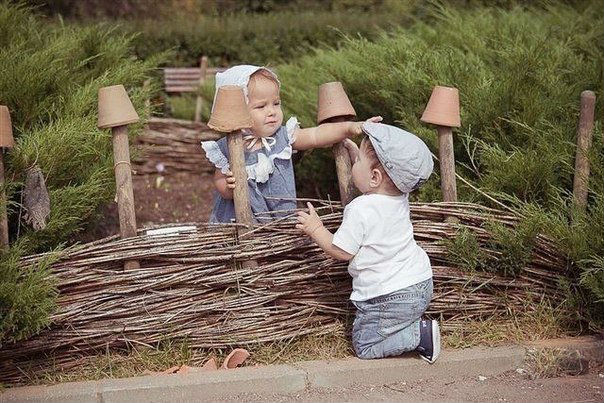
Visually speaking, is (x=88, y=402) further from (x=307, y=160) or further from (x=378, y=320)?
(x=307, y=160)

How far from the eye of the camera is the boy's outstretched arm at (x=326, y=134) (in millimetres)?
4039

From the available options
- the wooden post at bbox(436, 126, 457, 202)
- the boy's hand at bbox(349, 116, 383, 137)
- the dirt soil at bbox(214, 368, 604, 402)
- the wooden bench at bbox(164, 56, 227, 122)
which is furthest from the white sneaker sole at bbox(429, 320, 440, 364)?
the wooden bench at bbox(164, 56, 227, 122)

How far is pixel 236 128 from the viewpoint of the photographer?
374cm

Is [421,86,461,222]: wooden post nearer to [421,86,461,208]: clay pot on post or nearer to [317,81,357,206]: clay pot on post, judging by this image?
[421,86,461,208]: clay pot on post

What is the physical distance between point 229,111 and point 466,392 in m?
1.49


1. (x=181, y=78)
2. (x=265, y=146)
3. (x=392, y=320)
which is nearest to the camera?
(x=392, y=320)

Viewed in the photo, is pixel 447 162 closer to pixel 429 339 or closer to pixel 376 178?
pixel 376 178

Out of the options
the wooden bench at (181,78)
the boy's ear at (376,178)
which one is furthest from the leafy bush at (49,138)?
the wooden bench at (181,78)

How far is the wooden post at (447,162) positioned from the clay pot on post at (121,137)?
4.39 ft

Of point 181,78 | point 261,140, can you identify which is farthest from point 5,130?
Result: point 181,78

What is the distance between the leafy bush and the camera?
3.56m

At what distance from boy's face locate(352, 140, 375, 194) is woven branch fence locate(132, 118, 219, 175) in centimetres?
418

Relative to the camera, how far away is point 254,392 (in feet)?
12.2

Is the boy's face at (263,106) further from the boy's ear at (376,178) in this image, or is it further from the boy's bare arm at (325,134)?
the boy's ear at (376,178)
